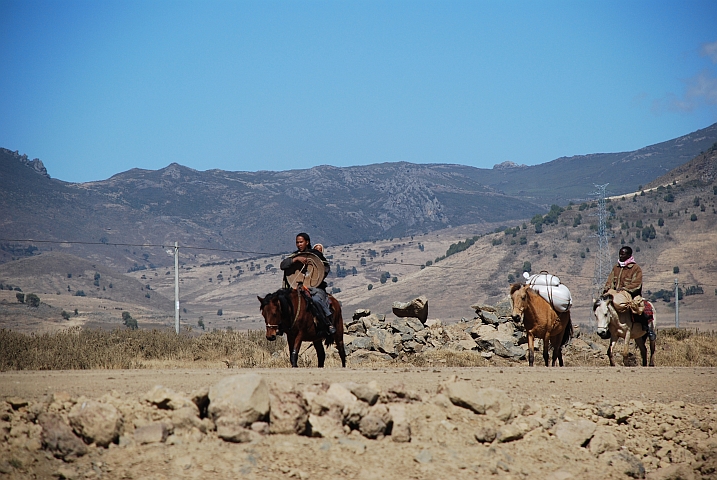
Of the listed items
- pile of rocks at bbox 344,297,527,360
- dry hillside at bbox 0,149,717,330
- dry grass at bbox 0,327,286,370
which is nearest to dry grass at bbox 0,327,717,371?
dry grass at bbox 0,327,286,370

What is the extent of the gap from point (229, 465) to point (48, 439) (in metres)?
1.91

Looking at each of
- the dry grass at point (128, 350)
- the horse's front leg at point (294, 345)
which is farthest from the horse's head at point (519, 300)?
the dry grass at point (128, 350)

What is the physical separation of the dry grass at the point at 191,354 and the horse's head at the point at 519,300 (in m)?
2.79

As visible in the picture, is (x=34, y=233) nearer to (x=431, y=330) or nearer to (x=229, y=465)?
(x=431, y=330)

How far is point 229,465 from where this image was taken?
9.20 meters

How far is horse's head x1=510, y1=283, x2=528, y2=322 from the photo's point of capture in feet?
66.6

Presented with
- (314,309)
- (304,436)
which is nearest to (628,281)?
(314,309)

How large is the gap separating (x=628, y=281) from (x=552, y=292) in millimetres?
2040

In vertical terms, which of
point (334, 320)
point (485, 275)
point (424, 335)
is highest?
point (334, 320)

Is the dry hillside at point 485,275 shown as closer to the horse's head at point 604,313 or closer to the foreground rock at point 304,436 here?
the horse's head at point 604,313

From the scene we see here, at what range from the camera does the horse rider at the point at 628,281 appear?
71.8 ft

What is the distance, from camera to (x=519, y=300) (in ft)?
67.1

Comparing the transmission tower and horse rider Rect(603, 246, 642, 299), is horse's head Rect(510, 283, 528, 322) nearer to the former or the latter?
horse rider Rect(603, 246, 642, 299)

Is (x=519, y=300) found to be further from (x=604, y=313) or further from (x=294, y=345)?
(x=294, y=345)
